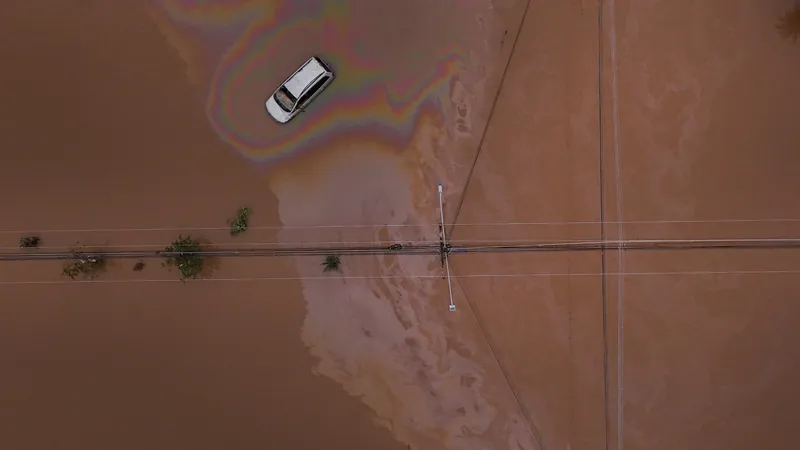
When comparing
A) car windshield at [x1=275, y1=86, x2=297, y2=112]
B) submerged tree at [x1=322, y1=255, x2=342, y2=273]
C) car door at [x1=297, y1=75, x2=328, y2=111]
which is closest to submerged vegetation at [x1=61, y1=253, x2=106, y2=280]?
submerged tree at [x1=322, y1=255, x2=342, y2=273]

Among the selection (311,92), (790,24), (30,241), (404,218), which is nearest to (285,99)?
(311,92)

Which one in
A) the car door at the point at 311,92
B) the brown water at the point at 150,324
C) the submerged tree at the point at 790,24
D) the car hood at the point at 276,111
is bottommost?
the brown water at the point at 150,324

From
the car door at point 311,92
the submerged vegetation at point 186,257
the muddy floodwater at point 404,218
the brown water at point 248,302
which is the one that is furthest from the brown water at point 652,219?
the submerged vegetation at point 186,257

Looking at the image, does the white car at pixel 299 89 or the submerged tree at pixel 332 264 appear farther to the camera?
the submerged tree at pixel 332 264

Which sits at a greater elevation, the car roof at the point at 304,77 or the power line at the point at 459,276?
the car roof at the point at 304,77

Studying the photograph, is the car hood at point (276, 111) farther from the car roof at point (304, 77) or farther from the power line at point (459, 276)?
the power line at point (459, 276)
